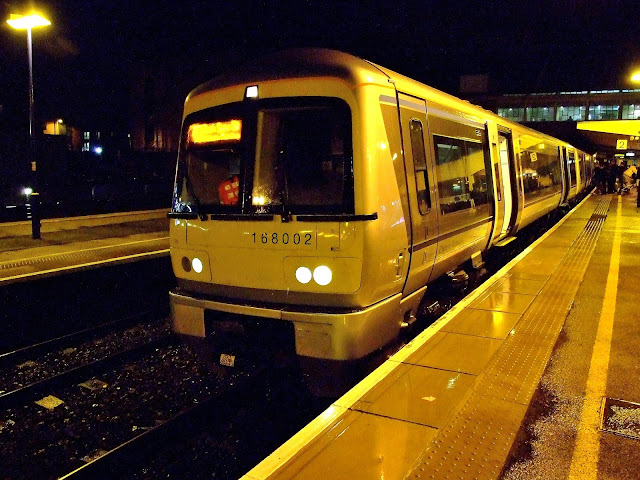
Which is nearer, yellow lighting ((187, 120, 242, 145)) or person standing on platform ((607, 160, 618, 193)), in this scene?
yellow lighting ((187, 120, 242, 145))

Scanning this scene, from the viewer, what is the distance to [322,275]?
4207 mm

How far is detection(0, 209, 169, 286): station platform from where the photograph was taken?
9.23 metres

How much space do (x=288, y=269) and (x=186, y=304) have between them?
1.22 metres

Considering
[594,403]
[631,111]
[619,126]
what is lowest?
[594,403]

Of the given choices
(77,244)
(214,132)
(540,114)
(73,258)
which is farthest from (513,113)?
(214,132)

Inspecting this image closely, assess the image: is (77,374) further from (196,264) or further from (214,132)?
(214,132)

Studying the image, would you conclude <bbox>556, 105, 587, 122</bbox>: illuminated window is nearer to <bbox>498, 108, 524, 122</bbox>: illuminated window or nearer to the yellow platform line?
<bbox>498, 108, 524, 122</bbox>: illuminated window

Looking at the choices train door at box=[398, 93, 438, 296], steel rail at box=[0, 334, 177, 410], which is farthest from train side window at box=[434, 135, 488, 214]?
steel rail at box=[0, 334, 177, 410]

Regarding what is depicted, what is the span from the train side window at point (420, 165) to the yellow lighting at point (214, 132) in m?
1.64

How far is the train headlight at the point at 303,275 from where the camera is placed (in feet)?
14.0

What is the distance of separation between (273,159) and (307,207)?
0.56 m

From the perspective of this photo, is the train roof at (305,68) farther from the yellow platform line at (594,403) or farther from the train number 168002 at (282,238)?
the yellow platform line at (594,403)

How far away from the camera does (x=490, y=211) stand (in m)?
7.70

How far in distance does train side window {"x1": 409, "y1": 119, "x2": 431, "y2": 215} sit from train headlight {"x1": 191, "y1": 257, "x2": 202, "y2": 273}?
2163mm
